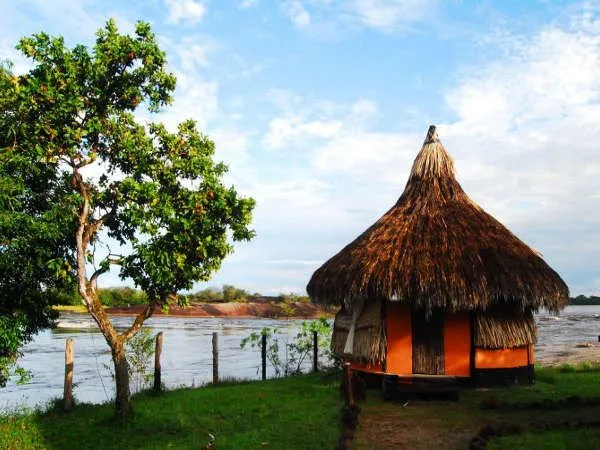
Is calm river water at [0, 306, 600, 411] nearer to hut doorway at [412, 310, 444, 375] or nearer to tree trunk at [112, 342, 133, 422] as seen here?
tree trunk at [112, 342, 133, 422]

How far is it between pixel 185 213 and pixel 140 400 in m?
4.49

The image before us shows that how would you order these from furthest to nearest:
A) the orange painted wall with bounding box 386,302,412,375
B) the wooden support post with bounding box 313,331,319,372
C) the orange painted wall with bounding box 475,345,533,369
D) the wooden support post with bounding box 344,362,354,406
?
the wooden support post with bounding box 313,331,319,372 → the orange painted wall with bounding box 386,302,412,375 → the orange painted wall with bounding box 475,345,533,369 → the wooden support post with bounding box 344,362,354,406

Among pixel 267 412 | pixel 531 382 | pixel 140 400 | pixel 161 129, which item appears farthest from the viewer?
pixel 531 382

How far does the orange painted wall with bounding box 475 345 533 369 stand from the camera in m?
12.8

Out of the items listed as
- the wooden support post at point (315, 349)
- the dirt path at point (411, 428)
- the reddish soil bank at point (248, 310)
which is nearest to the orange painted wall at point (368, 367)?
the dirt path at point (411, 428)

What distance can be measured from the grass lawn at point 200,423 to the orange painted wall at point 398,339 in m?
1.50

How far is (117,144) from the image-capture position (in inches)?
428

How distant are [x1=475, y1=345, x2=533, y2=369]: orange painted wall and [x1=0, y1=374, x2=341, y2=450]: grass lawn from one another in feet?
10.6

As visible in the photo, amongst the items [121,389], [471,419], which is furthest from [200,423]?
[471,419]

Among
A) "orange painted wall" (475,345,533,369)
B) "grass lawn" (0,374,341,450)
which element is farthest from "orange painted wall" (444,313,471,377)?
"grass lawn" (0,374,341,450)

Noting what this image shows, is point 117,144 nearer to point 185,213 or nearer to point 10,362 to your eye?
point 185,213

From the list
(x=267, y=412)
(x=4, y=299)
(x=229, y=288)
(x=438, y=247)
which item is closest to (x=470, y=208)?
(x=438, y=247)

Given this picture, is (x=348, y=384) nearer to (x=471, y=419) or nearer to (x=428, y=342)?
(x=471, y=419)

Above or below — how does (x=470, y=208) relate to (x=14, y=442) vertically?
above
